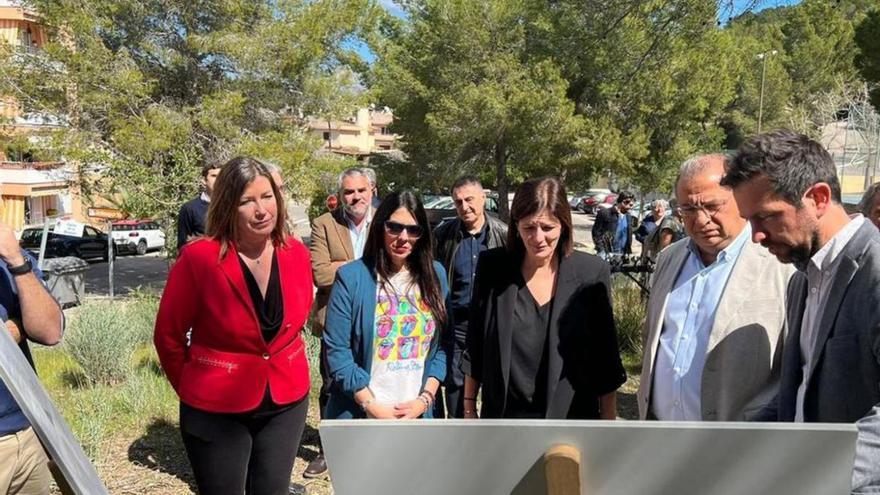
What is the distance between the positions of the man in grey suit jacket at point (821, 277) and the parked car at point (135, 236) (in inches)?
1021

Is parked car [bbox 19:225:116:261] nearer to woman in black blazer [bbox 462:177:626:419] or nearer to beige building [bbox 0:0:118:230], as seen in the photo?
beige building [bbox 0:0:118:230]

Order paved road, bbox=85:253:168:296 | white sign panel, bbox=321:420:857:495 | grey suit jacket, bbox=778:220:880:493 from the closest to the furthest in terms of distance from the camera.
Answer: white sign panel, bbox=321:420:857:495
grey suit jacket, bbox=778:220:880:493
paved road, bbox=85:253:168:296

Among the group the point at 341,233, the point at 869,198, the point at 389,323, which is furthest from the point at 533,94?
the point at 389,323

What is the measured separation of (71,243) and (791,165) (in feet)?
86.4

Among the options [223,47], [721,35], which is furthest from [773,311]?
[721,35]

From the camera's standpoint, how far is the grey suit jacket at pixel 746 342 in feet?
6.75

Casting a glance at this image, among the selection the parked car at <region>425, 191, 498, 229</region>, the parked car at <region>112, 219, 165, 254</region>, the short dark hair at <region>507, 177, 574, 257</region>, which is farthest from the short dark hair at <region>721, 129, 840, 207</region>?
the parked car at <region>112, 219, 165, 254</region>

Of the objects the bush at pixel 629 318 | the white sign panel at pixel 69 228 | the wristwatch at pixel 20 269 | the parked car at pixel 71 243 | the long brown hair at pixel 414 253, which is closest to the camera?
the wristwatch at pixel 20 269

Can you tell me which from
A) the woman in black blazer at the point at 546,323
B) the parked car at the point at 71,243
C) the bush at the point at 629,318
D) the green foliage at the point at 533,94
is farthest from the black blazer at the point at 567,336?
the parked car at the point at 71,243

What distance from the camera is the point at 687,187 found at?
2.24 metres

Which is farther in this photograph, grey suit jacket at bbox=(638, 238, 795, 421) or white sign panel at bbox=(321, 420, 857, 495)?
grey suit jacket at bbox=(638, 238, 795, 421)

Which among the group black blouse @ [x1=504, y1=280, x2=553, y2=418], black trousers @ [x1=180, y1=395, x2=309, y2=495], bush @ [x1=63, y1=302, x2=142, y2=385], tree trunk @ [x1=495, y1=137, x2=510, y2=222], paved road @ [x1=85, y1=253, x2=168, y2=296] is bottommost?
paved road @ [x1=85, y1=253, x2=168, y2=296]

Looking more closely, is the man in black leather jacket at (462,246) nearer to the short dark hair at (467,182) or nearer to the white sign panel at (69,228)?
the short dark hair at (467,182)

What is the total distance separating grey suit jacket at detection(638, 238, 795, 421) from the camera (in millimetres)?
2057
